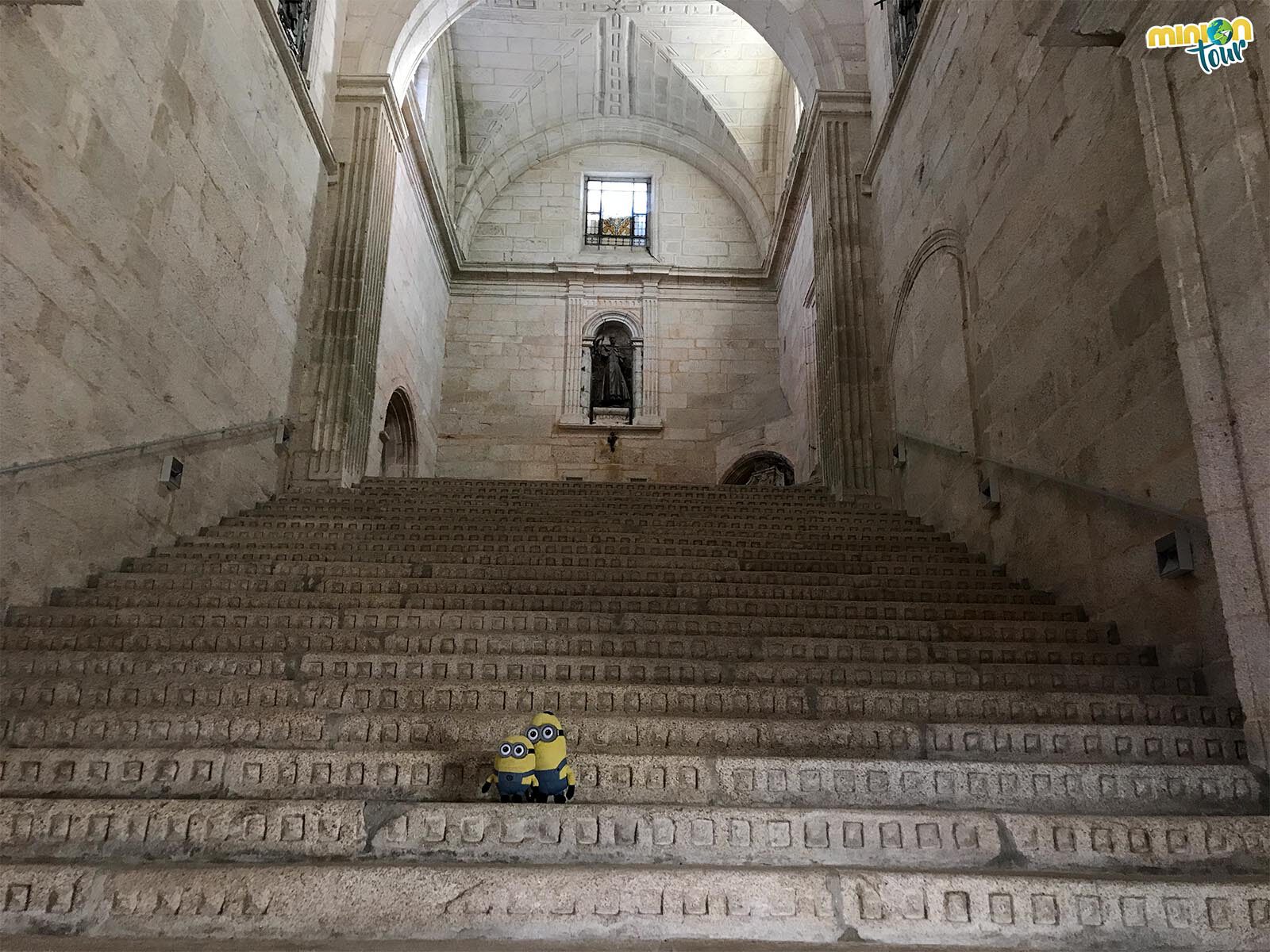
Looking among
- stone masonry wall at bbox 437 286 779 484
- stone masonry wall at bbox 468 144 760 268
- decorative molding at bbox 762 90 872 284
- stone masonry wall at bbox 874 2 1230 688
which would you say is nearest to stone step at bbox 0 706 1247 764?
stone masonry wall at bbox 874 2 1230 688

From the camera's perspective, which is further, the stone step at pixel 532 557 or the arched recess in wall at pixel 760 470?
the arched recess in wall at pixel 760 470

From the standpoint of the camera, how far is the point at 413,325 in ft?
41.1

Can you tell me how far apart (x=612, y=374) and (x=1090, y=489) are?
11.5 meters

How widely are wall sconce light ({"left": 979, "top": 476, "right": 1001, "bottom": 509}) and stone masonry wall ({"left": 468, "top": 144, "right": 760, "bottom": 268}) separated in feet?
34.6

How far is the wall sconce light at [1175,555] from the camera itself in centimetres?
369

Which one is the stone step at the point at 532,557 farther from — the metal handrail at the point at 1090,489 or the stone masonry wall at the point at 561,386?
the stone masonry wall at the point at 561,386

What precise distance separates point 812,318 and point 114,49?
888 centimetres

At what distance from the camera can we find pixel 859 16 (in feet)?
34.7

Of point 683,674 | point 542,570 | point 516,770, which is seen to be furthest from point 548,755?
point 542,570

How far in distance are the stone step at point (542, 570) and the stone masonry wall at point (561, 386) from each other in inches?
361

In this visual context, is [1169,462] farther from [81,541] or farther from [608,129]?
[608,129]

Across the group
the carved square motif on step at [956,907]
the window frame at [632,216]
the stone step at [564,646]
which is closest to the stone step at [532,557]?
the stone step at [564,646]

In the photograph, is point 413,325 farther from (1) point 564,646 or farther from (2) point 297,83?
(1) point 564,646

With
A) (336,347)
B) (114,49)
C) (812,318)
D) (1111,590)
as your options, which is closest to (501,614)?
(1111,590)
